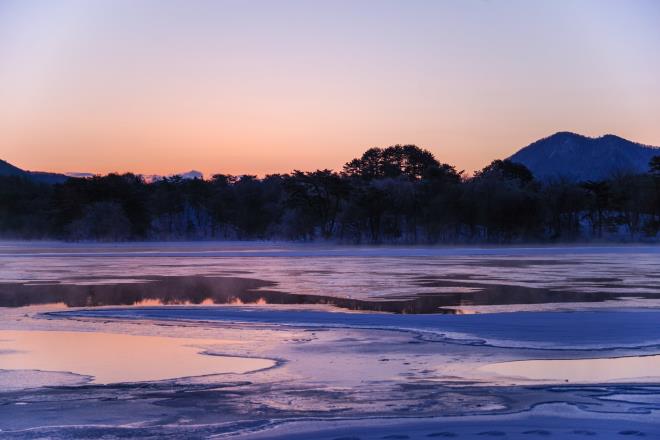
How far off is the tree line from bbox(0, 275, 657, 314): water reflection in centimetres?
4641

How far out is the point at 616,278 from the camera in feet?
82.7

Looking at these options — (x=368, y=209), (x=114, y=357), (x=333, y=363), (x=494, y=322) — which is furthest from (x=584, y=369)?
(x=368, y=209)

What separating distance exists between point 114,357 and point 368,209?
204 feet

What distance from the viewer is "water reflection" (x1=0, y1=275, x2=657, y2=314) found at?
58.8 ft

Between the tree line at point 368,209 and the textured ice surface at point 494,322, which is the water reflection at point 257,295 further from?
the tree line at point 368,209

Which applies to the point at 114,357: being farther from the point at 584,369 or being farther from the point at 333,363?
the point at 584,369

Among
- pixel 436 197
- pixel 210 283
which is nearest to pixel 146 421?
pixel 210 283

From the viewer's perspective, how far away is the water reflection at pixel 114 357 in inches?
395

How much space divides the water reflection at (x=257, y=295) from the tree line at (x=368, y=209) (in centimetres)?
4641

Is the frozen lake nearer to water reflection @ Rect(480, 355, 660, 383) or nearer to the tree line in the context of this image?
water reflection @ Rect(480, 355, 660, 383)

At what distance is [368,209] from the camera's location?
239ft

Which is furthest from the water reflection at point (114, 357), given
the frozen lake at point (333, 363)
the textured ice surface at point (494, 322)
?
the textured ice surface at point (494, 322)

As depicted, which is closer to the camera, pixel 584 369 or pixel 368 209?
pixel 584 369

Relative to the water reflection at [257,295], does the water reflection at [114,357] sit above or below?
below
